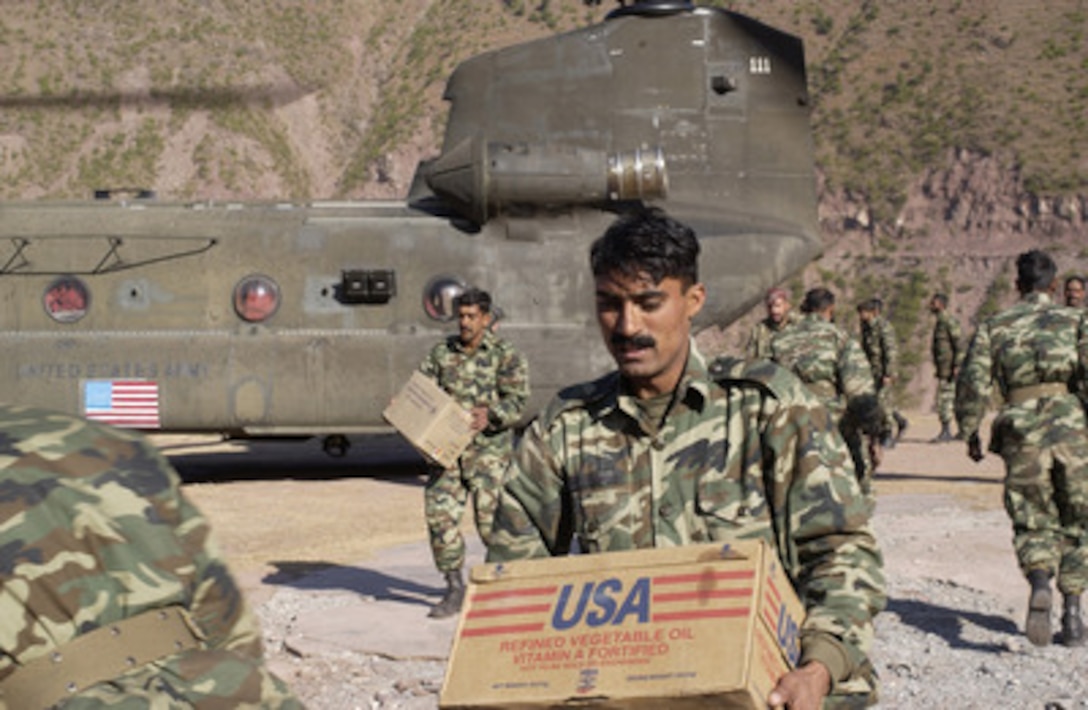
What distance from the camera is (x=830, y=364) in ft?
30.7

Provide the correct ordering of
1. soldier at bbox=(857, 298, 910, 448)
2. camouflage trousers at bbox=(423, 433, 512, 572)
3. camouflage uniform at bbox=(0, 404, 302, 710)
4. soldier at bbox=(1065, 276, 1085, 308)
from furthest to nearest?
soldier at bbox=(857, 298, 910, 448) → soldier at bbox=(1065, 276, 1085, 308) → camouflage trousers at bbox=(423, 433, 512, 572) → camouflage uniform at bbox=(0, 404, 302, 710)

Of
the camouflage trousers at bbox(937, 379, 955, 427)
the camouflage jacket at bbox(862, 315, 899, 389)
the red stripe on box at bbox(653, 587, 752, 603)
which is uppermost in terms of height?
the red stripe on box at bbox(653, 587, 752, 603)

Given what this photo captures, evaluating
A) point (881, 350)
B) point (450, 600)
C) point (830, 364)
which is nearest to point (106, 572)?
point (450, 600)

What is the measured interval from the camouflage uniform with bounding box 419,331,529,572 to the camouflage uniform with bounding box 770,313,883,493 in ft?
7.15

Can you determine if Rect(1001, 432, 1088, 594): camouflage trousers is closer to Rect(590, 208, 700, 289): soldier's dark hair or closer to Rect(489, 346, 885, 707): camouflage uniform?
Rect(489, 346, 885, 707): camouflage uniform

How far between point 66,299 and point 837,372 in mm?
6822

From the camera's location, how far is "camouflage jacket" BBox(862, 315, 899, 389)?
1566cm

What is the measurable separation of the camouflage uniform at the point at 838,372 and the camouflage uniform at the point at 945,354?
8.78 meters

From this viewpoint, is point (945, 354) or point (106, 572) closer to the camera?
point (106, 572)

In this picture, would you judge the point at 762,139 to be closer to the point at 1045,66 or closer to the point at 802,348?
the point at 802,348

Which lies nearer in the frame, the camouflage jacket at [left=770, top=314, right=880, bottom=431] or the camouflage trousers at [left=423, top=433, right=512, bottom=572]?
the camouflage trousers at [left=423, top=433, right=512, bottom=572]

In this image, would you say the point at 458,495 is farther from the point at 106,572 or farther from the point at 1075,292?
the point at 106,572

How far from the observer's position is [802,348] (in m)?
9.42

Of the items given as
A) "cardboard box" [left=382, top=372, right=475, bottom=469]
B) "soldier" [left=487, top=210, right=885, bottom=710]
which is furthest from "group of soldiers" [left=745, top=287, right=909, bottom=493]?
"soldier" [left=487, top=210, right=885, bottom=710]
